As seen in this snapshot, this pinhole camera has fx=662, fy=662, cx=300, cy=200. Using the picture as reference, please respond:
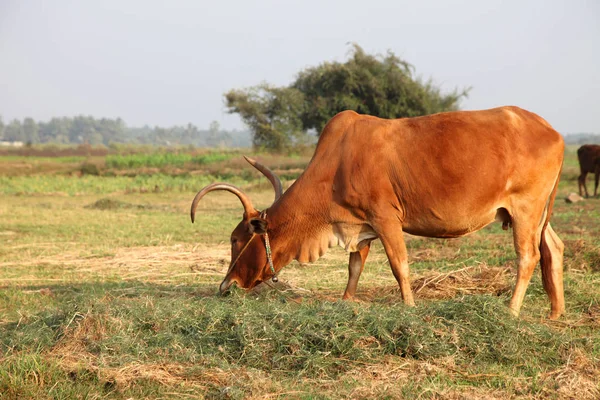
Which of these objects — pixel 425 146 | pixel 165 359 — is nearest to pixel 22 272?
pixel 165 359

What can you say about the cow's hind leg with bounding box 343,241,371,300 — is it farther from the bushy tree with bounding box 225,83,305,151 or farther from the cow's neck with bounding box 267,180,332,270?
the bushy tree with bounding box 225,83,305,151

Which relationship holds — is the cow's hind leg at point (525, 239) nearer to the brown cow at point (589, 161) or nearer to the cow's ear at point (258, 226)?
the cow's ear at point (258, 226)

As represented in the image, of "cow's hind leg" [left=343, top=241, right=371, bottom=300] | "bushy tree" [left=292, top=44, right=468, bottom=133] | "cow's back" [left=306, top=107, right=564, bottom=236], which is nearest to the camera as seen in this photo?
"cow's back" [left=306, top=107, right=564, bottom=236]

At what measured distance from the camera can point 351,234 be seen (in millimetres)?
6605

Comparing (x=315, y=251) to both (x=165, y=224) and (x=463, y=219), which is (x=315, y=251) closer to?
(x=463, y=219)

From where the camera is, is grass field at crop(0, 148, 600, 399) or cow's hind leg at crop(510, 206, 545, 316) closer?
grass field at crop(0, 148, 600, 399)

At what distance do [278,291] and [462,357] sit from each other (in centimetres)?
271

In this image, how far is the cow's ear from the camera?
6.61 meters

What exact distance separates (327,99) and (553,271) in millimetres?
21233

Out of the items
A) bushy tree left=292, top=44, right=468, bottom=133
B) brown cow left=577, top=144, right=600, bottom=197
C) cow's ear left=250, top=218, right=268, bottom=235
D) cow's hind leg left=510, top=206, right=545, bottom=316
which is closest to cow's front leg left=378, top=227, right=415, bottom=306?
cow's hind leg left=510, top=206, right=545, bottom=316

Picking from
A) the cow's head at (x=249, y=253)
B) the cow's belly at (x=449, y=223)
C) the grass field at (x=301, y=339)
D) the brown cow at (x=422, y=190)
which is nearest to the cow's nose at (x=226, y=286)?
the cow's head at (x=249, y=253)

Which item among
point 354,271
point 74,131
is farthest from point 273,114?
point 74,131

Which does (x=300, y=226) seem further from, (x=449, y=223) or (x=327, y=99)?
(x=327, y=99)

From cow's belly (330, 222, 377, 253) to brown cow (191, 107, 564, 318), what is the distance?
0.03ft
